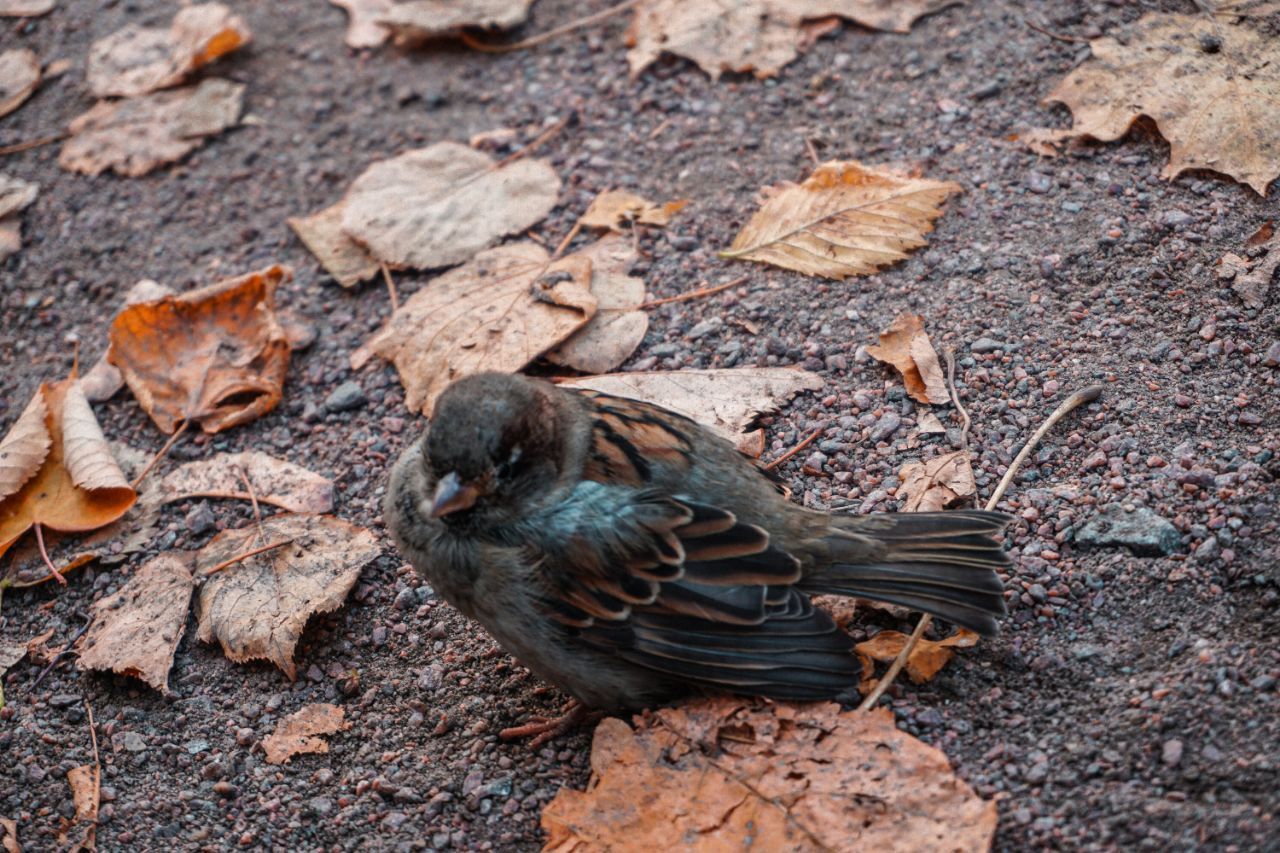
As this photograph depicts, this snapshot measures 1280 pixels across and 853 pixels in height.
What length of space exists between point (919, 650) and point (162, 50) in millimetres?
4808

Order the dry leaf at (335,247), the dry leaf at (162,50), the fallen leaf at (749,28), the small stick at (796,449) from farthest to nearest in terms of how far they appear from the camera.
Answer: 1. the dry leaf at (162,50)
2. the fallen leaf at (749,28)
3. the dry leaf at (335,247)
4. the small stick at (796,449)

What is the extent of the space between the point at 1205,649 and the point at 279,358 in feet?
10.5

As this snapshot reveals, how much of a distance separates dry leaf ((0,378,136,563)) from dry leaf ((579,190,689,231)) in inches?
76.1

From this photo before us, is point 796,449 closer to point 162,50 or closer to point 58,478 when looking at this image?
point 58,478

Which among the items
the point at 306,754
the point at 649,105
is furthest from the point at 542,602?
the point at 649,105

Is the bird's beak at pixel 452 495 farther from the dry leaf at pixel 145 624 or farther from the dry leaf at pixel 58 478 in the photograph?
the dry leaf at pixel 58 478

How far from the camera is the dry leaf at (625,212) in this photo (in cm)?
471

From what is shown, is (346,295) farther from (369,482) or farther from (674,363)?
(674,363)

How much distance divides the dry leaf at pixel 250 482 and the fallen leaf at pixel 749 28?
2.35 meters

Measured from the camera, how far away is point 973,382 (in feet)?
12.5

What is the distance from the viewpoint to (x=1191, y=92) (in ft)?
13.8

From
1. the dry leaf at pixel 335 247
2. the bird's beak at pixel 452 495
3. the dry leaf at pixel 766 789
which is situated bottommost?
the dry leaf at pixel 335 247

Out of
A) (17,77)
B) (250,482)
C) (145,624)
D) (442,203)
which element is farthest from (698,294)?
(17,77)

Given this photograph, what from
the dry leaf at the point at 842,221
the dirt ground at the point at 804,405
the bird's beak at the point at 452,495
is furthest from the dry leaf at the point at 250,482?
the dry leaf at the point at 842,221
